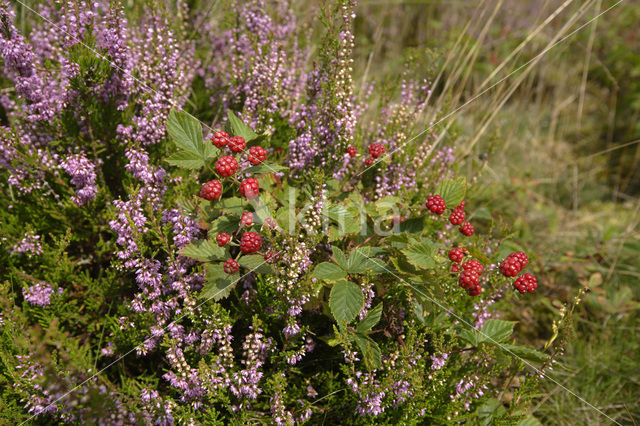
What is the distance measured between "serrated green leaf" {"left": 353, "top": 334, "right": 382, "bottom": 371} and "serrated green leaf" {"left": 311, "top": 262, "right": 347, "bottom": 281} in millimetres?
330

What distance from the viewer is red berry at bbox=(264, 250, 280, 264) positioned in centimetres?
193

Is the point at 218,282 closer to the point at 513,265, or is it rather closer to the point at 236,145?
the point at 236,145

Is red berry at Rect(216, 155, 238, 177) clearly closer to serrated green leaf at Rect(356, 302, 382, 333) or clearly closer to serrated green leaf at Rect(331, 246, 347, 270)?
serrated green leaf at Rect(331, 246, 347, 270)

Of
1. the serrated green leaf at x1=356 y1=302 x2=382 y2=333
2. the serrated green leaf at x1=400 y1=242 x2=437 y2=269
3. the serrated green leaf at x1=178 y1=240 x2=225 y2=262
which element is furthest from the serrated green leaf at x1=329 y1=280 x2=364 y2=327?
the serrated green leaf at x1=178 y1=240 x2=225 y2=262

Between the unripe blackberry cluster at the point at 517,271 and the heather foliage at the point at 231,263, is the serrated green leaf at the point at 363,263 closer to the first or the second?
the heather foliage at the point at 231,263

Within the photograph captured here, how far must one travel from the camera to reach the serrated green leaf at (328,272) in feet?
6.35

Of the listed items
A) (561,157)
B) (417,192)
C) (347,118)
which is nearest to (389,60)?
(561,157)

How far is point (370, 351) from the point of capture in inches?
74.5

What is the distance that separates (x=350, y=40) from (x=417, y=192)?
1231 millimetres

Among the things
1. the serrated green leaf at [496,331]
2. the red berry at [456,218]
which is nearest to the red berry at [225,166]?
the red berry at [456,218]

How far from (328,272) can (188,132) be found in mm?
989

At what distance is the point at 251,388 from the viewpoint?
2.01 m

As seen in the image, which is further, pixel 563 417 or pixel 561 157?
pixel 561 157

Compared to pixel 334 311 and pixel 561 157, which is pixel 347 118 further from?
pixel 561 157
